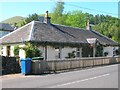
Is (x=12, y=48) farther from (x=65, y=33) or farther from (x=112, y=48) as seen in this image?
(x=112, y=48)

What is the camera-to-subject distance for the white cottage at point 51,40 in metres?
32.7

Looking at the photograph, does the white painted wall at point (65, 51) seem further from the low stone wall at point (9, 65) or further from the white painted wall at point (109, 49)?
the low stone wall at point (9, 65)

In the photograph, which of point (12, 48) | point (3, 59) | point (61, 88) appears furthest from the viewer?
point (12, 48)

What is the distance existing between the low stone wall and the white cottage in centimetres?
670

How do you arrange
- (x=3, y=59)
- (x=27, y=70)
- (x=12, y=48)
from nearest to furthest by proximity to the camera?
(x=27, y=70), (x=3, y=59), (x=12, y=48)

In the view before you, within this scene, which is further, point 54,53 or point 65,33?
point 65,33

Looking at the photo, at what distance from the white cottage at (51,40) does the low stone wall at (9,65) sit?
6701 mm

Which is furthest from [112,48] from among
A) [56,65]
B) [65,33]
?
[56,65]

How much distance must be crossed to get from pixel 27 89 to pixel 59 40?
22052 millimetres

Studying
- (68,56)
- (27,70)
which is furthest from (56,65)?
(68,56)

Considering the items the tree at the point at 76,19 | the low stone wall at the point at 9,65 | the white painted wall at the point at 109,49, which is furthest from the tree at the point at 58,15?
the low stone wall at the point at 9,65

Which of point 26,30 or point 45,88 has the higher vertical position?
point 26,30

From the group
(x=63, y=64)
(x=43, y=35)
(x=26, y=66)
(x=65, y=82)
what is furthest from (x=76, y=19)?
(x=65, y=82)

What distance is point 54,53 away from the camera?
115 feet
